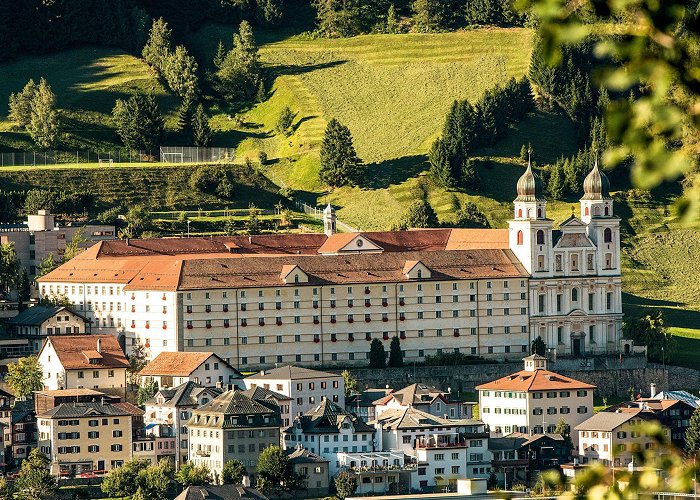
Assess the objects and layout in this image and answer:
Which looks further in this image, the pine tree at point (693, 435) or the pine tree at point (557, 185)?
the pine tree at point (557, 185)

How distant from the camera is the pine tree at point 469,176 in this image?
14775 centimetres

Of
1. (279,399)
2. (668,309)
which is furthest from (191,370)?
(668,309)

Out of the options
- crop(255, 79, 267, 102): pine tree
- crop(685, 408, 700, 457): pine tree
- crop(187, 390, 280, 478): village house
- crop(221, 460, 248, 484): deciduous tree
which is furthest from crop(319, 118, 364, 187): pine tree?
crop(221, 460, 248, 484): deciduous tree

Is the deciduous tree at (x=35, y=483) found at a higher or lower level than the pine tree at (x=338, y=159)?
lower

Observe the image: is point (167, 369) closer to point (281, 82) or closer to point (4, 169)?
point (4, 169)

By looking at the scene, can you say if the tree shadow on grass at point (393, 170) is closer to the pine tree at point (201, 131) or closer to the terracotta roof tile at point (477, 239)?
the pine tree at point (201, 131)

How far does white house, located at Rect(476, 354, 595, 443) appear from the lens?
103500 mm

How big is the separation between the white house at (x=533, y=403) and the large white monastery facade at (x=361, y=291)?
11118 mm

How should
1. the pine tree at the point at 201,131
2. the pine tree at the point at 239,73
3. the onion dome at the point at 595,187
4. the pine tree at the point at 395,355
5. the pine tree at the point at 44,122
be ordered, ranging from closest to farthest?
the pine tree at the point at 395,355 < the onion dome at the point at 595,187 < the pine tree at the point at 44,122 < the pine tree at the point at 201,131 < the pine tree at the point at 239,73

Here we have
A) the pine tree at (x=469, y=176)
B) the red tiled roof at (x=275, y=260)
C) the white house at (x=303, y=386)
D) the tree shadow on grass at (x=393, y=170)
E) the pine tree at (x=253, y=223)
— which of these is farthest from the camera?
the tree shadow on grass at (x=393, y=170)

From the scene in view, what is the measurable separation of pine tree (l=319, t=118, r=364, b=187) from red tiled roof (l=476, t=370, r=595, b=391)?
4764 centimetres

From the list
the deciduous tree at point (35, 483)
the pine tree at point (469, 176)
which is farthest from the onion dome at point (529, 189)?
the deciduous tree at point (35, 483)

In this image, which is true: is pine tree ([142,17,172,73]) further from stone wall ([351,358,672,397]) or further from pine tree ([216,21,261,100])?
stone wall ([351,358,672,397])

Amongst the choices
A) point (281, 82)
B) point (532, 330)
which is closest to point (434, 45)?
point (281, 82)
